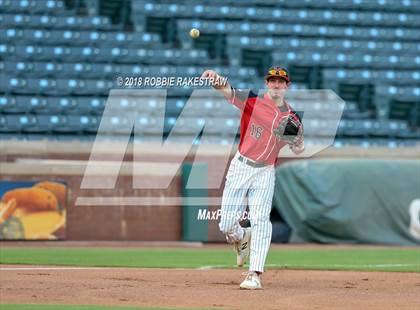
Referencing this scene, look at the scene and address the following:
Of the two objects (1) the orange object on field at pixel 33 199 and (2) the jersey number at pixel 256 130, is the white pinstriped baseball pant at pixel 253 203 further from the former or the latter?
(1) the orange object on field at pixel 33 199

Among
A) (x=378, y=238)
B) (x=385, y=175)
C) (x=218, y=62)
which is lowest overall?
(x=378, y=238)

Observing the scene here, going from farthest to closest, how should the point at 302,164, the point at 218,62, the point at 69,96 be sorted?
the point at 218,62
the point at 69,96
the point at 302,164

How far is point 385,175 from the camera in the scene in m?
18.6

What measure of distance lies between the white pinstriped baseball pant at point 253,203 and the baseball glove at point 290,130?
31cm

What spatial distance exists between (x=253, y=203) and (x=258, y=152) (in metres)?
0.49

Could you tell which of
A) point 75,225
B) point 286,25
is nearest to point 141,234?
point 75,225

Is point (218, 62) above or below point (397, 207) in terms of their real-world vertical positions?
above

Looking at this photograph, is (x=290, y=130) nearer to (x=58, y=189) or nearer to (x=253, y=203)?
(x=253, y=203)

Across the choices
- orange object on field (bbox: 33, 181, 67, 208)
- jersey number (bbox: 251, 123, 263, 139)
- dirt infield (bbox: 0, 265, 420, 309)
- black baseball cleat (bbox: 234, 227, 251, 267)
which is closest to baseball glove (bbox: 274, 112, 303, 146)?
jersey number (bbox: 251, 123, 263, 139)

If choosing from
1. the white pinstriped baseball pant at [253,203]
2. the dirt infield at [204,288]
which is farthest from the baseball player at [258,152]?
the dirt infield at [204,288]

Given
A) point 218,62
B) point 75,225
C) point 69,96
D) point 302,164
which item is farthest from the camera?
point 218,62

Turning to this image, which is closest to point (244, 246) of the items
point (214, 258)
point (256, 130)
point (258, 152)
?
point (258, 152)

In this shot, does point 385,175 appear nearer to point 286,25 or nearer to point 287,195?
point 287,195

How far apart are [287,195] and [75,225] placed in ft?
15.4
